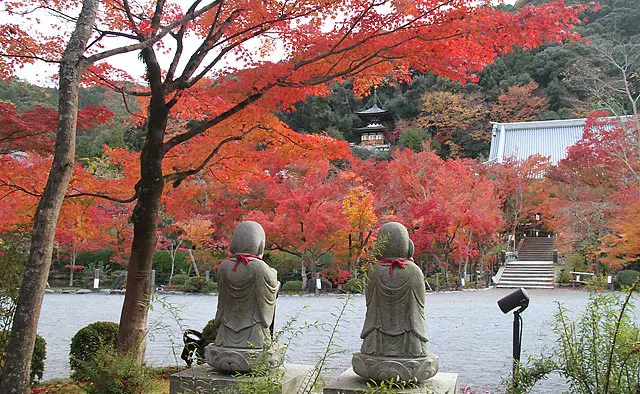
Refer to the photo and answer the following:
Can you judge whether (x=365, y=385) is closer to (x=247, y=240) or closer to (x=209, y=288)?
(x=247, y=240)

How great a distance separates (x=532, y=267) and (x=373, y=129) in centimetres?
1779

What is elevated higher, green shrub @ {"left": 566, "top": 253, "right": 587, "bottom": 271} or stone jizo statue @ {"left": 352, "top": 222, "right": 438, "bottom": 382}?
green shrub @ {"left": 566, "top": 253, "right": 587, "bottom": 271}

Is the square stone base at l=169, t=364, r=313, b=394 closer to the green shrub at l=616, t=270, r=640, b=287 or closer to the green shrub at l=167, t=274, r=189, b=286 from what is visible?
the green shrub at l=616, t=270, r=640, b=287

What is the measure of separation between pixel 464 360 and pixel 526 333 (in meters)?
3.21

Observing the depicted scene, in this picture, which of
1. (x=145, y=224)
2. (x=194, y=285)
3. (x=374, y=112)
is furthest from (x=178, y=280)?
(x=374, y=112)

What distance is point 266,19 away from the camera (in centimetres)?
659

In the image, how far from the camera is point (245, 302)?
17.3 feet

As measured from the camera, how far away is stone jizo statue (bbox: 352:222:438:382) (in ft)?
15.1

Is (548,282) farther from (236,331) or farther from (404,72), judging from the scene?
(236,331)

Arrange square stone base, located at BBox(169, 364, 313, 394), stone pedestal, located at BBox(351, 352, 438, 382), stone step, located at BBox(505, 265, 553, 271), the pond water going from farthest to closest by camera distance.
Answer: stone step, located at BBox(505, 265, 553, 271)
the pond water
square stone base, located at BBox(169, 364, 313, 394)
stone pedestal, located at BBox(351, 352, 438, 382)

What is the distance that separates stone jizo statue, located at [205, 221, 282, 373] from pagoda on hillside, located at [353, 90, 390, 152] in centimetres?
3525

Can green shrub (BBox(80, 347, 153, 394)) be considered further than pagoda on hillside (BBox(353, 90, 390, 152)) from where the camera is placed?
No

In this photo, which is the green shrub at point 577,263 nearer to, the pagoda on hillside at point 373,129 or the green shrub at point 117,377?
the pagoda on hillside at point 373,129

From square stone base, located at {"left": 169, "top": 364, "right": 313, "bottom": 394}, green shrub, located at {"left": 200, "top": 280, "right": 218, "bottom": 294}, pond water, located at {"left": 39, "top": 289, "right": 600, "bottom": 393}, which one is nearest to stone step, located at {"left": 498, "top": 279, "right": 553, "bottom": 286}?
pond water, located at {"left": 39, "top": 289, "right": 600, "bottom": 393}
